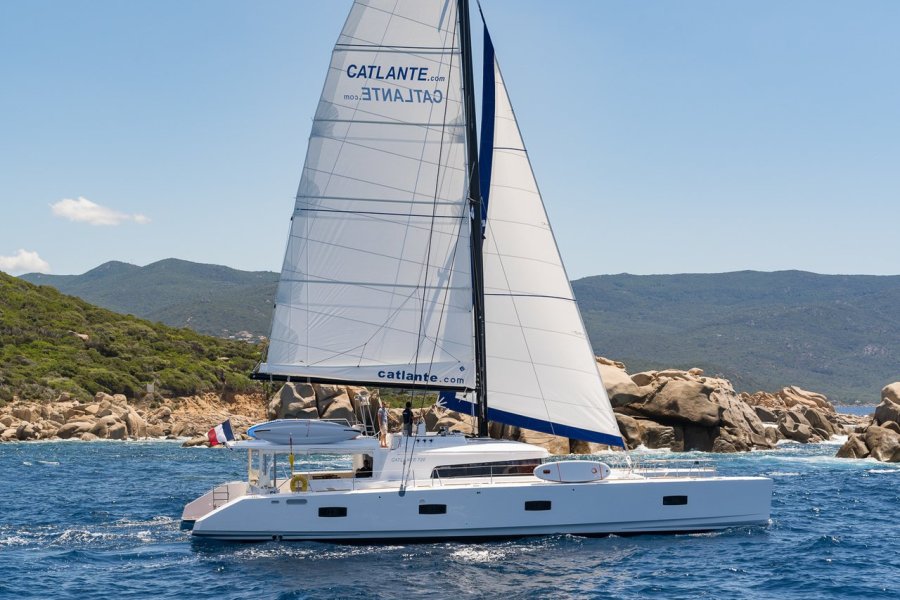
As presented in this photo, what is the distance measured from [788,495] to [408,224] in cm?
1699

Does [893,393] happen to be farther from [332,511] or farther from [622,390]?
[332,511]

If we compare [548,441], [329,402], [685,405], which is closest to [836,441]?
[685,405]

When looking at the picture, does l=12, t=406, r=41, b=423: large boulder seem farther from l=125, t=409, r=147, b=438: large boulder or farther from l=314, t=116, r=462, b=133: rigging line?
l=314, t=116, r=462, b=133: rigging line

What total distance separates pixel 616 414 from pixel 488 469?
2851 cm

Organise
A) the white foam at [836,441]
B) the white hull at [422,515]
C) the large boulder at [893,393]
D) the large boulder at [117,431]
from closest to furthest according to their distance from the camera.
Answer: the white hull at [422,515]
the large boulder at [893,393]
the large boulder at [117,431]
the white foam at [836,441]

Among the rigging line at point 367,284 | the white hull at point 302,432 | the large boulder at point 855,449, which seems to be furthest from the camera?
the large boulder at point 855,449

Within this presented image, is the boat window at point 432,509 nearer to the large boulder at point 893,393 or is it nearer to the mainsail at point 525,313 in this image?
the mainsail at point 525,313

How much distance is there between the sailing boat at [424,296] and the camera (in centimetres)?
2338

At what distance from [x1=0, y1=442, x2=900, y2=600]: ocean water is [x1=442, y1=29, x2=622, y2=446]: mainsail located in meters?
3.25

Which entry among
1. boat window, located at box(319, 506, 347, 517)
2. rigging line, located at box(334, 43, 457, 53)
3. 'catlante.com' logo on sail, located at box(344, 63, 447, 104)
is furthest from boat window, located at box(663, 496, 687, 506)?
rigging line, located at box(334, 43, 457, 53)

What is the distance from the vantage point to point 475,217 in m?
24.1

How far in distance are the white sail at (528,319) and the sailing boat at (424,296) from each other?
0.04 m

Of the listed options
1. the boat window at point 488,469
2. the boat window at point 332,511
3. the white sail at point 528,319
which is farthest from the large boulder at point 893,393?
the boat window at point 332,511

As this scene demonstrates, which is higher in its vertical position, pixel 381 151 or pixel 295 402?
pixel 381 151
